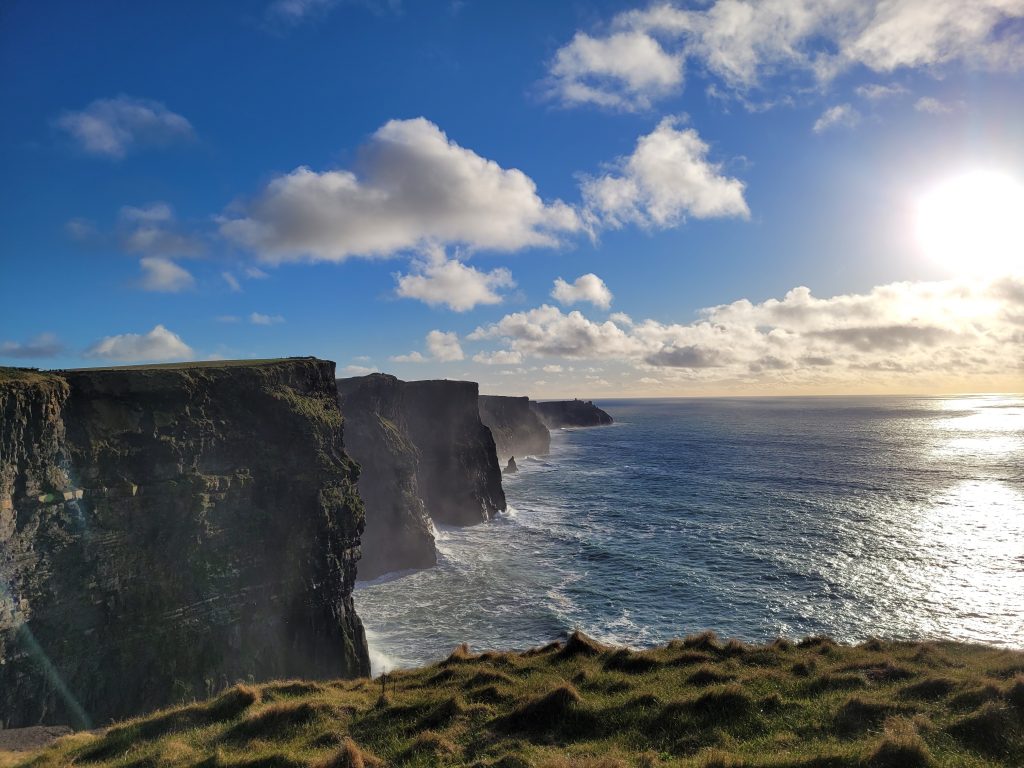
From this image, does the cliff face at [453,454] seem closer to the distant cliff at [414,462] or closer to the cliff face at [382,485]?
the distant cliff at [414,462]

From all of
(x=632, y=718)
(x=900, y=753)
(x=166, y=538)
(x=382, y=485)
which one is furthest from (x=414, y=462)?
(x=900, y=753)

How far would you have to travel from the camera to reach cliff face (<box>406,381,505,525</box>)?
70.8 m

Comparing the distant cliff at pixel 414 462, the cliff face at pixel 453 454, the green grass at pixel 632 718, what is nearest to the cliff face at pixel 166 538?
the green grass at pixel 632 718

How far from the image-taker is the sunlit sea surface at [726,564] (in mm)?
37188

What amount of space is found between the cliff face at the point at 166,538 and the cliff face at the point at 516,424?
101195mm

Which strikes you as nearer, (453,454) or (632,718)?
(632,718)

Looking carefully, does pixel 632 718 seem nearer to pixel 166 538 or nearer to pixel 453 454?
pixel 166 538

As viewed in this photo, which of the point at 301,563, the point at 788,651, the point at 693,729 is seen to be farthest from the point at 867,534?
the point at 301,563

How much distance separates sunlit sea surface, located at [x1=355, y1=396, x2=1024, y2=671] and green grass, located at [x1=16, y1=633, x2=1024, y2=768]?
14795mm

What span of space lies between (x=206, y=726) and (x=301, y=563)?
46.6 ft

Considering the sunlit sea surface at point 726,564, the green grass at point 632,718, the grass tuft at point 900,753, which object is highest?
the grass tuft at point 900,753

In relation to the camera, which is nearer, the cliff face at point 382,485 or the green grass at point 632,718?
the green grass at point 632,718

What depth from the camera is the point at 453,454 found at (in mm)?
72875

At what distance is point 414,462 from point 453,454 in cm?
1410
